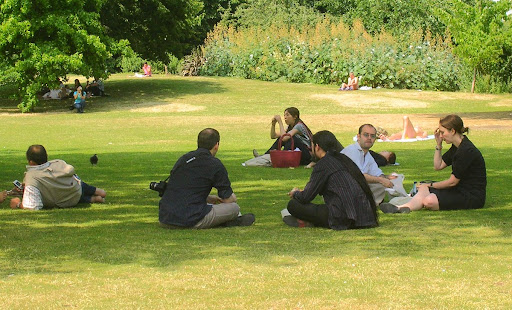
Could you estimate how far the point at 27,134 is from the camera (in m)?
26.9

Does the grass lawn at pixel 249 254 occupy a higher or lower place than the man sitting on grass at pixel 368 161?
lower

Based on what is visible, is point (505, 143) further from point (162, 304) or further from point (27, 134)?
point (162, 304)

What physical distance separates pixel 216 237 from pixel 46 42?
97.8 ft

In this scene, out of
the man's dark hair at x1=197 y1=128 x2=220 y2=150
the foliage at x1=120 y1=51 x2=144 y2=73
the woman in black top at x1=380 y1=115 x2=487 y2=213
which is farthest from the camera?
the foliage at x1=120 y1=51 x2=144 y2=73

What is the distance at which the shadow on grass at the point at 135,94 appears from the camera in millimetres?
39812

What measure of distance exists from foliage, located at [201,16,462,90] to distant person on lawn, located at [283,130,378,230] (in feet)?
120

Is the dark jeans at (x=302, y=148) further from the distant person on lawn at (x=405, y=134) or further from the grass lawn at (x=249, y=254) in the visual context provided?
the distant person on lawn at (x=405, y=134)

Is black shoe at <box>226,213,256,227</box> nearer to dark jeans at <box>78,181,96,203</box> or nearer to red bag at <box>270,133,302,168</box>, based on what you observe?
dark jeans at <box>78,181,96,203</box>

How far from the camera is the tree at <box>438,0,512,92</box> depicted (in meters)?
40.5

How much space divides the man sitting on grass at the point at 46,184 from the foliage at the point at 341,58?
35.5 m

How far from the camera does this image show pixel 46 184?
1057cm

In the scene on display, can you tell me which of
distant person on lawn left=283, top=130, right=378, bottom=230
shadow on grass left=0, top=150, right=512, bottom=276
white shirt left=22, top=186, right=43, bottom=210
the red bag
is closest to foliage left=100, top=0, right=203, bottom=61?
the red bag

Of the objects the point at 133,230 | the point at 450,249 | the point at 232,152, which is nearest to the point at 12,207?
the point at 133,230

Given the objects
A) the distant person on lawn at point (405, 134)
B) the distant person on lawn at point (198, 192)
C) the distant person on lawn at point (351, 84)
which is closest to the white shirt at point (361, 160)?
the distant person on lawn at point (198, 192)
